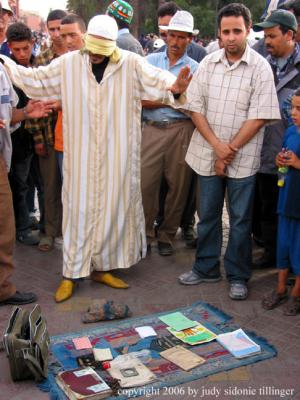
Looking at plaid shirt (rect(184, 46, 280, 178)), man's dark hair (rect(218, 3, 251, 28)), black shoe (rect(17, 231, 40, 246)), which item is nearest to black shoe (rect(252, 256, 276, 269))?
plaid shirt (rect(184, 46, 280, 178))

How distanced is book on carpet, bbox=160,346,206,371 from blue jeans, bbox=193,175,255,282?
1083 millimetres

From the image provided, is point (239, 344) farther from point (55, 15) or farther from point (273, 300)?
point (55, 15)

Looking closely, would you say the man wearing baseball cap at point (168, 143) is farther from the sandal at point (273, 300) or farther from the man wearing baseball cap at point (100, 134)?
the sandal at point (273, 300)

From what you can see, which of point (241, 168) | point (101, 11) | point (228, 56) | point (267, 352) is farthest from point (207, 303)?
point (101, 11)

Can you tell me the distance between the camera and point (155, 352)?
3414mm

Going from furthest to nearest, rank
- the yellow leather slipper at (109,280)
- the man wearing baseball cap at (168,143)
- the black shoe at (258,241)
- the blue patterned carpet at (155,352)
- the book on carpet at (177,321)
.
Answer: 1. the black shoe at (258,241)
2. the man wearing baseball cap at (168,143)
3. the yellow leather slipper at (109,280)
4. the book on carpet at (177,321)
5. the blue patterned carpet at (155,352)

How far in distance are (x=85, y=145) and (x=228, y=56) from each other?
4.24 ft

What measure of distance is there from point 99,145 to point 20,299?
1345 millimetres

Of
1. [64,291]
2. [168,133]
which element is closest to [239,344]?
[64,291]

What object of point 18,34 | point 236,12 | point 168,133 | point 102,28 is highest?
point 236,12

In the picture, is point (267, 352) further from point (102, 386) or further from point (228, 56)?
point (228, 56)

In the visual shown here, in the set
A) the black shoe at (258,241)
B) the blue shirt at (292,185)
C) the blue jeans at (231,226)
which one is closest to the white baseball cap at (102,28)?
the blue jeans at (231,226)

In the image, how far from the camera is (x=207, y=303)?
413 centimetres

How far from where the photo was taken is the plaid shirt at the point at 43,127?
4.89m
